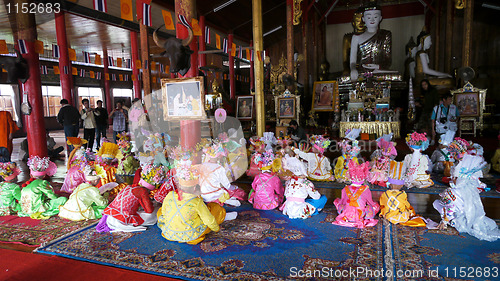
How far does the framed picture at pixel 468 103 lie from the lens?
7.48 metres

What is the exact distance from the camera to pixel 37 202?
3906mm

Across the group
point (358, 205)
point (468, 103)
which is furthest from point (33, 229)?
point (468, 103)

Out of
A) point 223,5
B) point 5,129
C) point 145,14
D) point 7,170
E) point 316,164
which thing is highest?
point 223,5

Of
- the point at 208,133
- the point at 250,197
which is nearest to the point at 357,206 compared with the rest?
the point at 250,197

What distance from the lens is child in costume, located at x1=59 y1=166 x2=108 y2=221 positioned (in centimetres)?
374

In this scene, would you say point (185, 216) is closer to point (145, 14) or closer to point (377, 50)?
point (145, 14)

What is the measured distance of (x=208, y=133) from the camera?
8.97 metres

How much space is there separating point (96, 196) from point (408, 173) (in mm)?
4356

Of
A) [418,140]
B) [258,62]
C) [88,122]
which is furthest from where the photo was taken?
[88,122]

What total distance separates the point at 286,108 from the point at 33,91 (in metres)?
6.25

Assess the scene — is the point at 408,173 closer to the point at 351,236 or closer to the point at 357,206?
the point at 357,206

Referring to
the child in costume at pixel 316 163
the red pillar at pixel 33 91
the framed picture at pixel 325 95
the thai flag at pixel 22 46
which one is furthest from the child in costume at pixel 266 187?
the framed picture at pixel 325 95

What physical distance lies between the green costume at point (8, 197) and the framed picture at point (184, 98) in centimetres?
236

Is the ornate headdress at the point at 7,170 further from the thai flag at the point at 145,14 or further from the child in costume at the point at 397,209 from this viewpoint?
the child in costume at the point at 397,209
